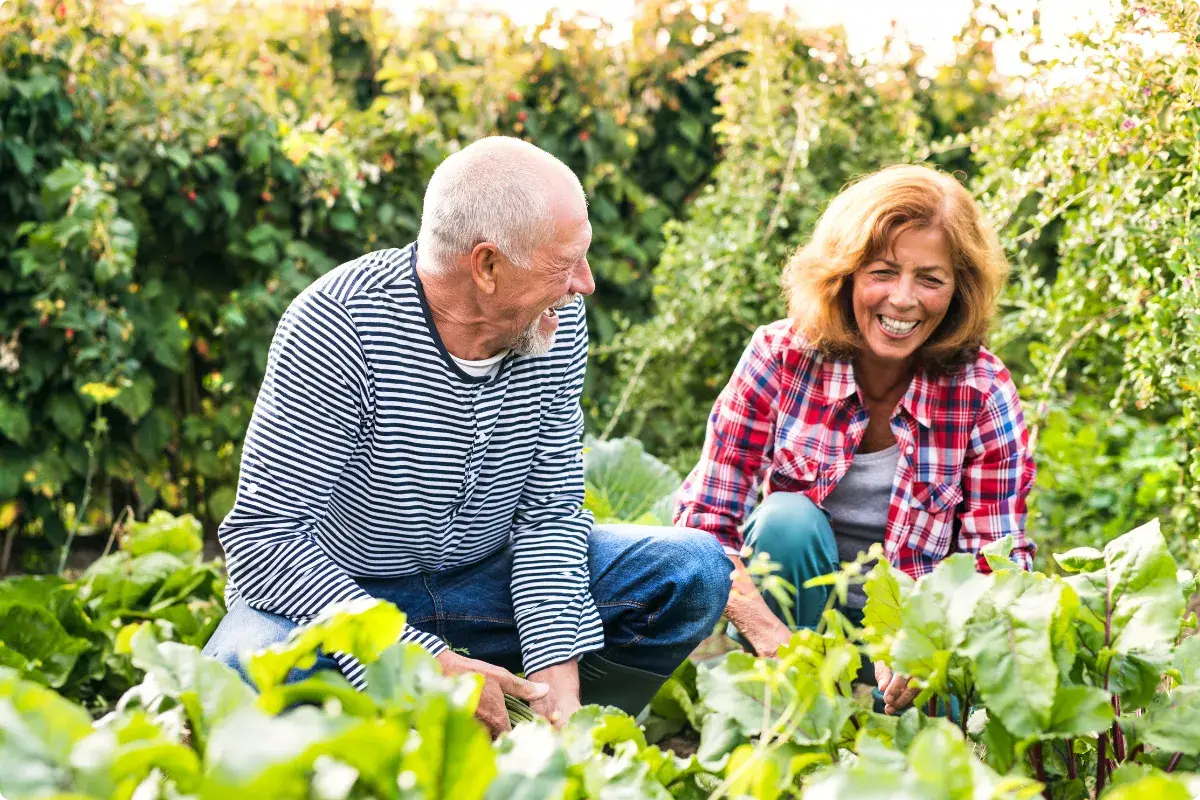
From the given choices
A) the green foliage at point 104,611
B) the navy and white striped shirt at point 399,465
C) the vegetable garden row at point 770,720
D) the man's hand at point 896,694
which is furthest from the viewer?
the green foliage at point 104,611

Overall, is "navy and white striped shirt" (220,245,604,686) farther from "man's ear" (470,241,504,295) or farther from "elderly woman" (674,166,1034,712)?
"elderly woman" (674,166,1034,712)

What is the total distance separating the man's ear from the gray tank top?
93cm

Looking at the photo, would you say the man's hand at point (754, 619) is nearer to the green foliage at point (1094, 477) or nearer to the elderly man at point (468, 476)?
the elderly man at point (468, 476)

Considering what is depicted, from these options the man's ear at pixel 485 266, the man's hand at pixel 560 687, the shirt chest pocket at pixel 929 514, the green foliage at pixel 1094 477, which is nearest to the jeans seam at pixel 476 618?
the man's hand at pixel 560 687

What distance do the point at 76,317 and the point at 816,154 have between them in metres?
2.38

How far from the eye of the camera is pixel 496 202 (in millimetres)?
1884

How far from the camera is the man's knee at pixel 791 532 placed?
2264 mm

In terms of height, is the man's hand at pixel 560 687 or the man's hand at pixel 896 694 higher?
the man's hand at pixel 896 694

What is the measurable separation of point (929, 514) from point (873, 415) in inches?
9.4

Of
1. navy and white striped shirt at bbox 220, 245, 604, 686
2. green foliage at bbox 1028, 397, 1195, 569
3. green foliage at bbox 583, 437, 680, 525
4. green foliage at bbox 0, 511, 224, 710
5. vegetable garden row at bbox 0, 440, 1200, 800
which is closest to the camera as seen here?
vegetable garden row at bbox 0, 440, 1200, 800

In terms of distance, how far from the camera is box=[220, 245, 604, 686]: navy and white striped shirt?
1.91m

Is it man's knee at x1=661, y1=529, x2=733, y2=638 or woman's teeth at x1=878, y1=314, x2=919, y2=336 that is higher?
woman's teeth at x1=878, y1=314, x2=919, y2=336

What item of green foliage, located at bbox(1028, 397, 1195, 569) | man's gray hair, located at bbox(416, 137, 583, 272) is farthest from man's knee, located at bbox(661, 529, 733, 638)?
green foliage, located at bbox(1028, 397, 1195, 569)

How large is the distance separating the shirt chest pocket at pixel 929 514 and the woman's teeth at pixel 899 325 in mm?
311
